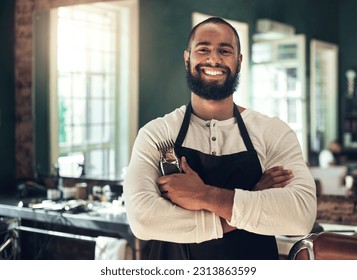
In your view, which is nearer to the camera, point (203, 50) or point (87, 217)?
point (203, 50)

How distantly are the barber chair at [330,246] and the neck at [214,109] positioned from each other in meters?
0.57

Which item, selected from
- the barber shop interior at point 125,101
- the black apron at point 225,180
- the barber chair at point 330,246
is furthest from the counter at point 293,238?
the barber chair at point 330,246


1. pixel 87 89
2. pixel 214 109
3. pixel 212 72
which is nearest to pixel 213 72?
pixel 212 72

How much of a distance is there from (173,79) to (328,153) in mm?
933

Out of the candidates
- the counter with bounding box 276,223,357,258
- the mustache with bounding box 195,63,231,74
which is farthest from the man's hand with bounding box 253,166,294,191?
the counter with bounding box 276,223,357,258

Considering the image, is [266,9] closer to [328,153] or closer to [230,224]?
[328,153]

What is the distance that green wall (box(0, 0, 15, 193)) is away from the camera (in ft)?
12.7

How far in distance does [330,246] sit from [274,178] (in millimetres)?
292

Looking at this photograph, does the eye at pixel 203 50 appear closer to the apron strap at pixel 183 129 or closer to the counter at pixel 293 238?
the apron strap at pixel 183 129

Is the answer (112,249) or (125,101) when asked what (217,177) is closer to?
(112,249)

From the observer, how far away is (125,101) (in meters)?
3.44

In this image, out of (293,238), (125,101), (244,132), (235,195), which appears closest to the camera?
(235,195)

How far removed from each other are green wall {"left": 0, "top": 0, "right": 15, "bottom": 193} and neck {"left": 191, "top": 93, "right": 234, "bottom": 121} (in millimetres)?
2211

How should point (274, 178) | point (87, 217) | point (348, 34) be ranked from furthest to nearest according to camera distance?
point (87, 217) < point (348, 34) < point (274, 178)
